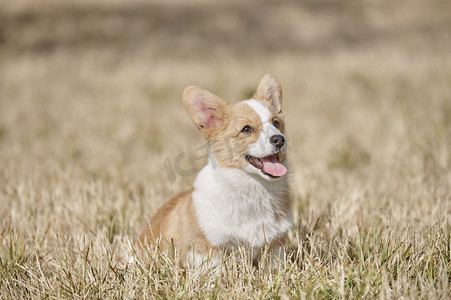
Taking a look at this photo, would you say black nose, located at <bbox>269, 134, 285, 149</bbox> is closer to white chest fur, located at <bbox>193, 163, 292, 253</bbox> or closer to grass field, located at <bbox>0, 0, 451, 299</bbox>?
white chest fur, located at <bbox>193, 163, 292, 253</bbox>

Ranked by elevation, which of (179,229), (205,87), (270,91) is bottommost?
(179,229)

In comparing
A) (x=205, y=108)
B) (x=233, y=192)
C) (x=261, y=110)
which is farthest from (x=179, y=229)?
(x=261, y=110)

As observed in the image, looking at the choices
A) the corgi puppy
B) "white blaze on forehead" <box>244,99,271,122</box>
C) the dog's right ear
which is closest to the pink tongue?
the corgi puppy

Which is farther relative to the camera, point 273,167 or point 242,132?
point 242,132

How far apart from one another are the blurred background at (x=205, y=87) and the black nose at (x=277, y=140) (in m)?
0.42

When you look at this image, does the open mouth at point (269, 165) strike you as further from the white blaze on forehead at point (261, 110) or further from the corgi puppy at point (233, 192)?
the white blaze on forehead at point (261, 110)

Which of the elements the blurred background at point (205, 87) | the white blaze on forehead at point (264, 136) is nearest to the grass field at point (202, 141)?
the blurred background at point (205, 87)

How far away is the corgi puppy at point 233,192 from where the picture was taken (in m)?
2.54

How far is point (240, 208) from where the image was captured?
8.45ft

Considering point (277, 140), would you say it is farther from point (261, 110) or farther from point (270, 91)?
point (270, 91)

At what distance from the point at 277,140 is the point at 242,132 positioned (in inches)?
10.5

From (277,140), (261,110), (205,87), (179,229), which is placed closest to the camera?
(277,140)

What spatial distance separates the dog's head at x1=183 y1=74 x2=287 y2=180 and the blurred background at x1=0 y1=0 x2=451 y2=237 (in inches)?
15.1

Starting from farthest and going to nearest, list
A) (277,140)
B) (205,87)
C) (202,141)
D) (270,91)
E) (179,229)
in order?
1. (205,87)
2. (202,141)
3. (270,91)
4. (179,229)
5. (277,140)
